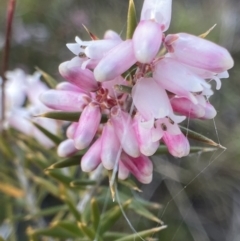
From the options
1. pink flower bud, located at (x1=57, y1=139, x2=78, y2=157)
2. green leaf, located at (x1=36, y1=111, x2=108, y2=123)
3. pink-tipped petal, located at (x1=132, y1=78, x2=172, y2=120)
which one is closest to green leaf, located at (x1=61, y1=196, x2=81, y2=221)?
pink flower bud, located at (x1=57, y1=139, x2=78, y2=157)

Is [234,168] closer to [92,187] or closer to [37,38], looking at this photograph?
[92,187]

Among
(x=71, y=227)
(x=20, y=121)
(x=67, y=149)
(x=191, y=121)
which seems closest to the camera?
(x=67, y=149)

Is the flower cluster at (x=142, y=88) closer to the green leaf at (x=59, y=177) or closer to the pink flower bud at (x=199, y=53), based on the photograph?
the pink flower bud at (x=199, y=53)

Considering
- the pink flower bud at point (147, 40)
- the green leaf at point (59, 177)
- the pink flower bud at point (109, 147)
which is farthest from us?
the green leaf at point (59, 177)

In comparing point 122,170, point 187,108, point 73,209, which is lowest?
point 73,209

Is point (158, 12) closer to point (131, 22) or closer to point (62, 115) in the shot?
point (131, 22)

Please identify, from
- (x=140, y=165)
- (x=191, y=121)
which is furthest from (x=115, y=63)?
(x=191, y=121)

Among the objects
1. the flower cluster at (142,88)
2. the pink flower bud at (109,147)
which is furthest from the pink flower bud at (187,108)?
the pink flower bud at (109,147)
